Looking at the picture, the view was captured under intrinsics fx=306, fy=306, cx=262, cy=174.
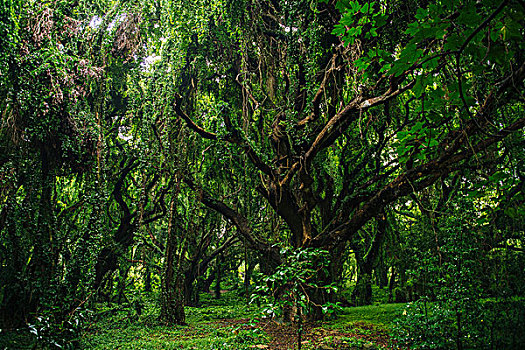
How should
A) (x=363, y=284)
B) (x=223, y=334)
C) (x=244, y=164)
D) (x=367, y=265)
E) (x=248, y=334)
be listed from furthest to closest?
(x=363, y=284), (x=367, y=265), (x=244, y=164), (x=223, y=334), (x=248, y=334)

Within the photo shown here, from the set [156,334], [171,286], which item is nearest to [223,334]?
[156,334]

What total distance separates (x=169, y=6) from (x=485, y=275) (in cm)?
711

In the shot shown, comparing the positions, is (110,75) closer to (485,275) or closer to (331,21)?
(331,21)

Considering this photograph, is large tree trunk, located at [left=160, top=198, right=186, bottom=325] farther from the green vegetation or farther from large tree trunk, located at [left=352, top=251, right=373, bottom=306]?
large tree trunk, located at [left=352, top=251, right=373, bottom=306]

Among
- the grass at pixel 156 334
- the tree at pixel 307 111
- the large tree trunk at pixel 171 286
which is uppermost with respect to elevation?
the tree at pixel 307 111

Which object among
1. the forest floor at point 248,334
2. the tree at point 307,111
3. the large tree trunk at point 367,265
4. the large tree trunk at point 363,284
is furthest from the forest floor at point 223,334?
the large tree trunk at point 363,284

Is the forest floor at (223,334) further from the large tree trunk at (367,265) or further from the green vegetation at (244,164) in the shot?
the large tree trunk at (367,265)

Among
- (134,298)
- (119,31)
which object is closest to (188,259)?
(134,298)

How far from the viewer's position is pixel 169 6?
20.2ft

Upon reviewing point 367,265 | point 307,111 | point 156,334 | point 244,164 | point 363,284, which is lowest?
point 156,334

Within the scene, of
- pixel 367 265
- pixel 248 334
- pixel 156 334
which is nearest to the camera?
pixel 248 334

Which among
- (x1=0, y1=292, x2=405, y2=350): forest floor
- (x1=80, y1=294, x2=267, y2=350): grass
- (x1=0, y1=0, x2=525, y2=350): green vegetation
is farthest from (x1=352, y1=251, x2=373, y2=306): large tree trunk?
(x1=80, y1=294, x2=267, y2=350): grass

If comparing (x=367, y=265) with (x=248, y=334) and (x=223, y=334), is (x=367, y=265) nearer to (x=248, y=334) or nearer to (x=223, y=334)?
(x=223, y=334)

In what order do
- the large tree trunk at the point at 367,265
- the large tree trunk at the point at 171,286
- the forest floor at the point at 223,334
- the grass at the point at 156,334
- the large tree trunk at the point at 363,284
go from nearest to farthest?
the forest floor at the point at 223,334
the grass at the point at 156,334
the large tree trunk at the point at 171,286
the large tree trunk at the point at 367,265
the large tree trunk at the point at 363,284
